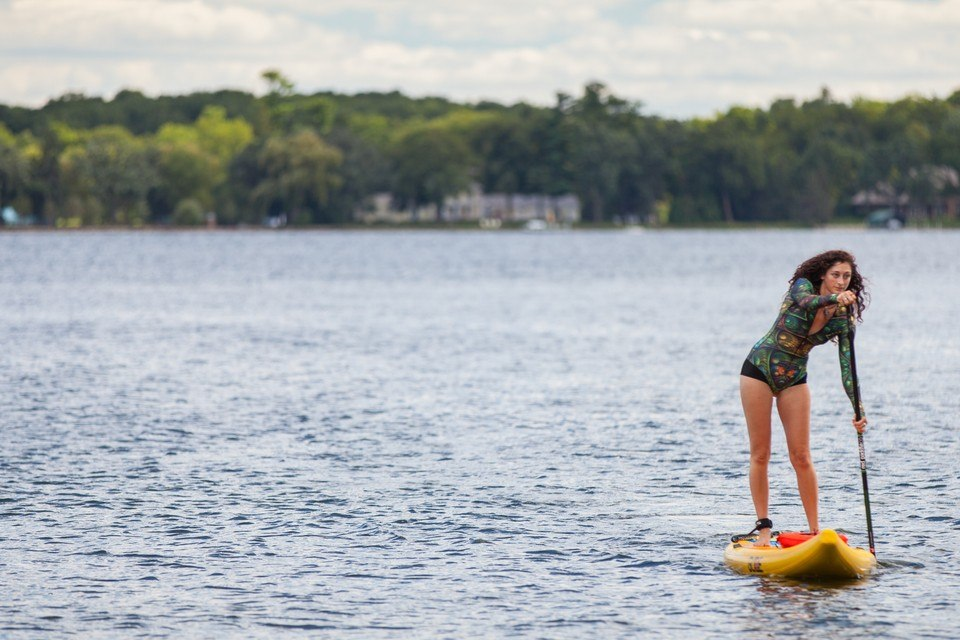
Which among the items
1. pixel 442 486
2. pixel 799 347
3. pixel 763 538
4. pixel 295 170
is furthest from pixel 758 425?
pixel 295 170

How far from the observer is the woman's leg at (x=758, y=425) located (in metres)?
12.4

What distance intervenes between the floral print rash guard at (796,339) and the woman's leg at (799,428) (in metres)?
0.11

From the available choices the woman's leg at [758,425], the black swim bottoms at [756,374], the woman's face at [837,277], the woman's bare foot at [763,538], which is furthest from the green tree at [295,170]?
the woman's face at [837,277]

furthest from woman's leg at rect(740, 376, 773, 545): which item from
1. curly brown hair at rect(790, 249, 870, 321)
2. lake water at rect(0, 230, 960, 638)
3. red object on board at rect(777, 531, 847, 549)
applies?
curly brown hair at rect(790, 249, 870, 321)

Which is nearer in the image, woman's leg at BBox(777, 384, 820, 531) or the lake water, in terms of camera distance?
the lake water

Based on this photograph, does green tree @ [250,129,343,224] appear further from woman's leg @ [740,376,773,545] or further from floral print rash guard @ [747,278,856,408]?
floral print rash guard @ [747,278,856,408]

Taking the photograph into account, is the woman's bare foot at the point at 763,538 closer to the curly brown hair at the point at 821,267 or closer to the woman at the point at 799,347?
the woman at the point at 799,347

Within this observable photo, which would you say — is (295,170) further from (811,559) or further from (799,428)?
(811,559)

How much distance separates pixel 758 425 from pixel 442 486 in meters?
5.33

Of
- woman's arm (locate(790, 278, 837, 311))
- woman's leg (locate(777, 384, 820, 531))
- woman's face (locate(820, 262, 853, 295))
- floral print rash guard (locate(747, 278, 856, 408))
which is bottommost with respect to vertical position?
woman's leg (locate(777, 384, 820, 531))

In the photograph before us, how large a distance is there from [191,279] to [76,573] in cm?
7374

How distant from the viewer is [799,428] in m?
12.5

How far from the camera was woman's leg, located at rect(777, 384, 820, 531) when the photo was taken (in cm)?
1239

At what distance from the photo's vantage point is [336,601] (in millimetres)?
12086
